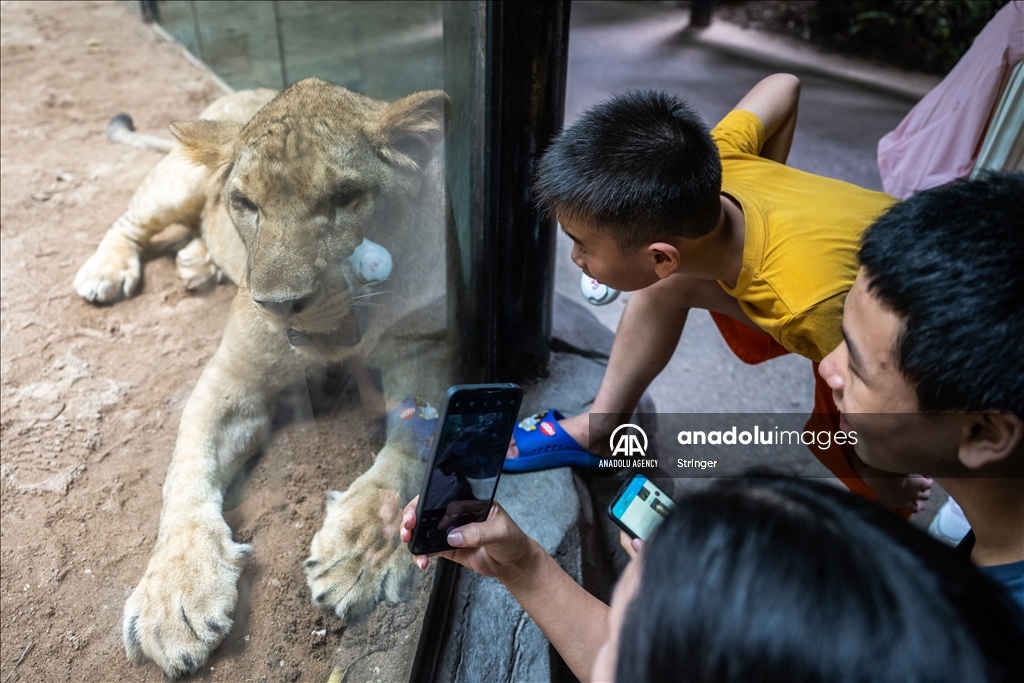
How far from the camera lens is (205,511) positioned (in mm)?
1506

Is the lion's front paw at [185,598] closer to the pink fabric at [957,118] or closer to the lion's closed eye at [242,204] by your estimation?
the lion's closed eye at [242,204]

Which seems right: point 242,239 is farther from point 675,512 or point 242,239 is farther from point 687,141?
point 675,512

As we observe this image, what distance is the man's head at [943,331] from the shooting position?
43.6 inches

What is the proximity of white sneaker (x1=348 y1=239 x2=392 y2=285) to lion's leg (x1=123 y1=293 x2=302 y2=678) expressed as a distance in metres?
0.34

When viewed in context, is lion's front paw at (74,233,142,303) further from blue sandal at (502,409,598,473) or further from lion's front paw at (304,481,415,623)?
blue sandal at (502,409,598,473)

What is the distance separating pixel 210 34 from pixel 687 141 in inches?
62.5

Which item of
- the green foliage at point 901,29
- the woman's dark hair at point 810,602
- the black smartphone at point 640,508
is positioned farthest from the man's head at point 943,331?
the green foliage at point 901,29

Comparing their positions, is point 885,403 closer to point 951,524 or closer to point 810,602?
point 810,602

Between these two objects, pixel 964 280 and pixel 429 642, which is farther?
pixel 429 642

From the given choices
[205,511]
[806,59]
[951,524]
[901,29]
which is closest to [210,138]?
[205,511]

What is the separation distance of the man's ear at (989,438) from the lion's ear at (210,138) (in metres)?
1.62

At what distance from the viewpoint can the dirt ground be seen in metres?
1.27

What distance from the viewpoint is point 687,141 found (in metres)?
1.81

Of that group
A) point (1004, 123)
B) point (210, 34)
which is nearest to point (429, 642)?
point (210, 34)
